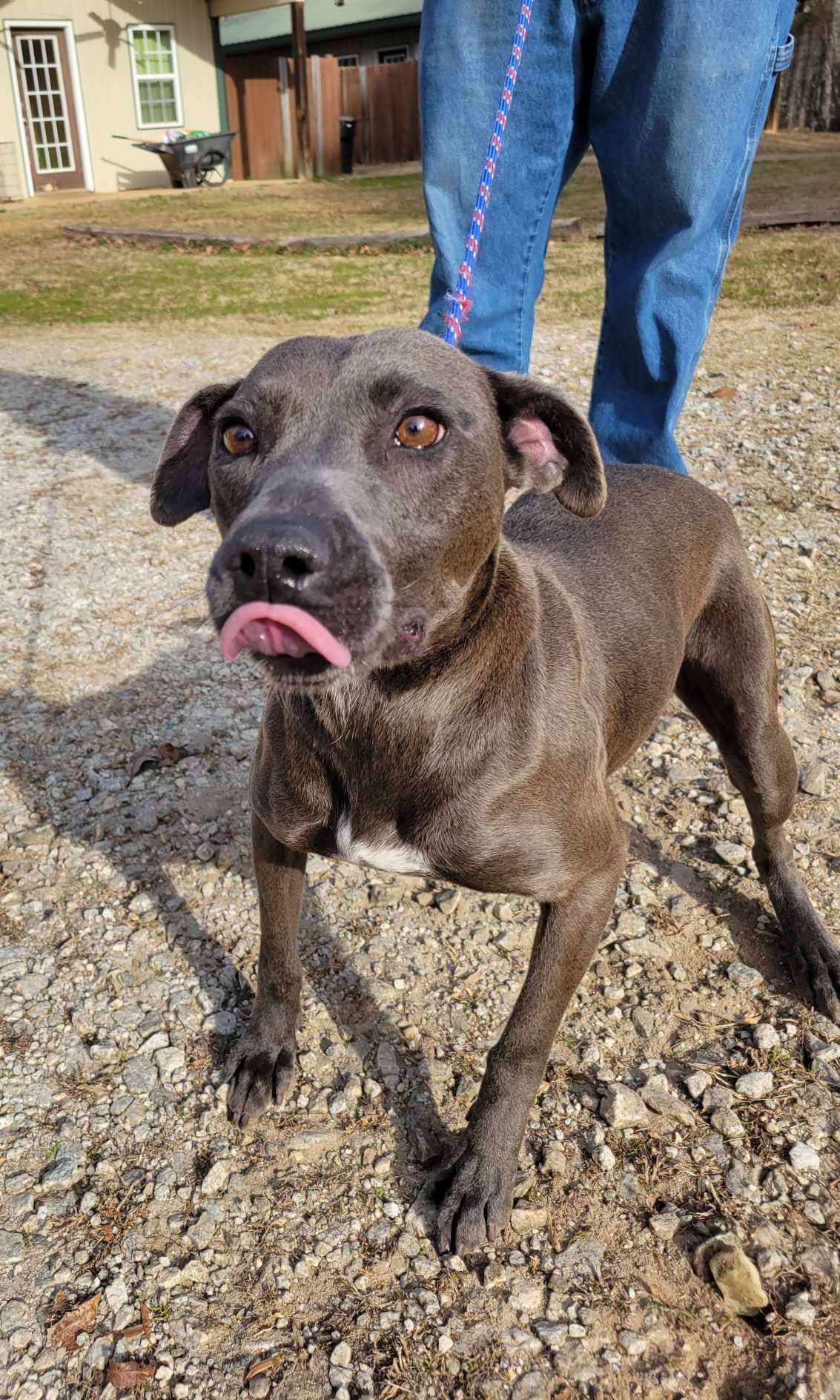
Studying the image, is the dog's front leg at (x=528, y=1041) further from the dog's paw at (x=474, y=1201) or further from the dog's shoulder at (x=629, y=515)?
the dog's shoulder at (x=629, y=515)

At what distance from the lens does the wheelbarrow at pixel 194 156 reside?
68.6ft

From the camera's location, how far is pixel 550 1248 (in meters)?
2.28

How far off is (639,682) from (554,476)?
24.9 inches

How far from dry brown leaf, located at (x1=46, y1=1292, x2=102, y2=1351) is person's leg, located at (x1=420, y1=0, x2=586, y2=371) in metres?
2.98

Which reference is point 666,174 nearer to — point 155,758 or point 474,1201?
point 155,758

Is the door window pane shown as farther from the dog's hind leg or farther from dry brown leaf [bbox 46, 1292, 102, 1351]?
dry brown leaf [bbox 46, 1292, 102, 1351]

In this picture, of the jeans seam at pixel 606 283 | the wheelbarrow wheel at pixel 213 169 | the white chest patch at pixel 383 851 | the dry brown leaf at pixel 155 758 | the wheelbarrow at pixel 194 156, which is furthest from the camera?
the wheelbarrow wheel at pixel 213 169

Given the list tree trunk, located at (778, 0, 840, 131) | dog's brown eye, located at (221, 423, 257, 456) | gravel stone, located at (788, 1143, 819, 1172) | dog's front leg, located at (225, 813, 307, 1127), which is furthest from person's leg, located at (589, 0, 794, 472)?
tree trunk, located at (778, 0, 840, 131)

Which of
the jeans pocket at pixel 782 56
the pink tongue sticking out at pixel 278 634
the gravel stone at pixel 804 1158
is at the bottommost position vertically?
the gravel stone at pixel 804 1158

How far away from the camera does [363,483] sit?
2.01 m

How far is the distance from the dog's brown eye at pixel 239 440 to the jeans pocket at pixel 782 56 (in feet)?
8.20

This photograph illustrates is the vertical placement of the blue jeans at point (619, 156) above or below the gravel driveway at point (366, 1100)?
above

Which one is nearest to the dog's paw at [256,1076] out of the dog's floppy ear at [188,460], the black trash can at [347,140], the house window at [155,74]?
the dog's floppy ear at [188,460]

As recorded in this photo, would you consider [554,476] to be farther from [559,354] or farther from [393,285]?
[393,285]
